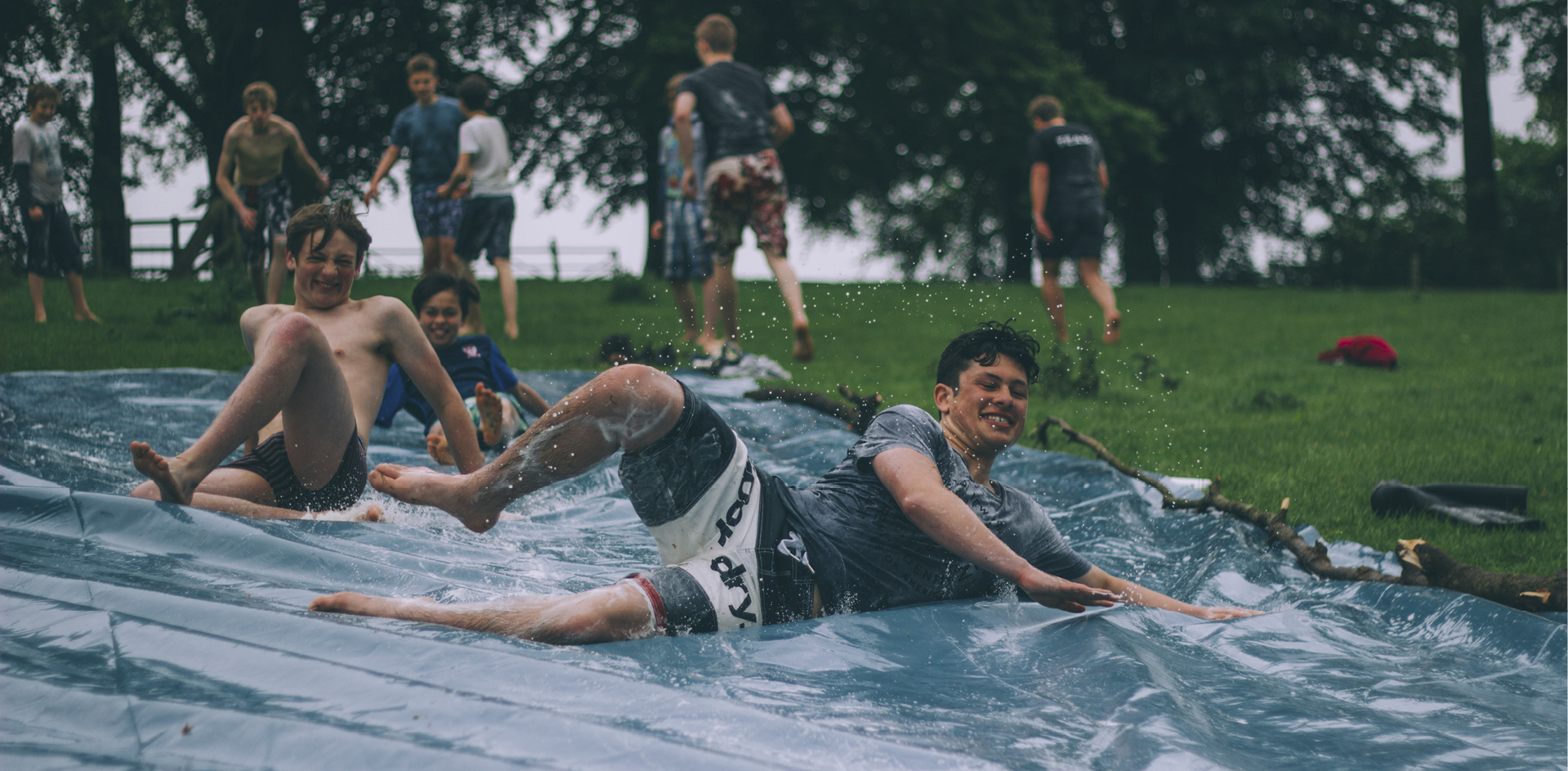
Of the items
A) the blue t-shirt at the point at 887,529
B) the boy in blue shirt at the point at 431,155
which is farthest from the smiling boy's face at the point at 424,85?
the blue t-shirt at the point at 887,529

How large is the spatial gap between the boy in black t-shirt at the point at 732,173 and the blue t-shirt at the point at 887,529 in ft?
15.0

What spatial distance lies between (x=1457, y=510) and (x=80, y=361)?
24.5ft

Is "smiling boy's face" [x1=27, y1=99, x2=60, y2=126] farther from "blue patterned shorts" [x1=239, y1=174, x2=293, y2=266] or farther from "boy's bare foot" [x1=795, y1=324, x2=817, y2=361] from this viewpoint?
"boy's bare foot" [x1=795, y1=324, x2=817, y2=361]

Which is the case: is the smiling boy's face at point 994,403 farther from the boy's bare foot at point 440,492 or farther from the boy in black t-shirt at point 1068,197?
the boy in black t-shirt at point 1068,197

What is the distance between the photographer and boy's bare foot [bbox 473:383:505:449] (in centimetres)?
420

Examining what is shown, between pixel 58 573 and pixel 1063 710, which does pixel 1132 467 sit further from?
pixel 58 573

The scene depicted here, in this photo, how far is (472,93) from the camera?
8.95 metres

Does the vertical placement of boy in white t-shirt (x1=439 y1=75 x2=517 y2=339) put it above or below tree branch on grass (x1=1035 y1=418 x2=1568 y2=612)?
above

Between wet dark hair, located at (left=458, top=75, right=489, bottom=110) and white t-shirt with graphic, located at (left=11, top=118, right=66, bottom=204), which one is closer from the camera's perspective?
white t-shirt with graphic, located at (left=11, top=118, right=66, bottom=204)

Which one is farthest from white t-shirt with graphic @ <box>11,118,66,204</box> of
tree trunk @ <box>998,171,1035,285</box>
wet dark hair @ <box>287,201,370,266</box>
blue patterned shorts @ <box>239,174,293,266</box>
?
tree trunk @ <box>998,171,1035,285</box>

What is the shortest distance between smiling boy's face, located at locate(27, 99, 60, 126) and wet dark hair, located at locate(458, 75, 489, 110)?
270 centimetres

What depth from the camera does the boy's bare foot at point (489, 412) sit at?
4199mm

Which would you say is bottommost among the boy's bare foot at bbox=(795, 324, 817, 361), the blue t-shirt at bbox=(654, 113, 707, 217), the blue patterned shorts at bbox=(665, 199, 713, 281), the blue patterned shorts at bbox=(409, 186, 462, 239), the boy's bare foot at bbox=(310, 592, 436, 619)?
the boy's bare foot at bbox=(310, 592, 436, 619)

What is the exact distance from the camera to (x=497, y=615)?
8.52 ft
